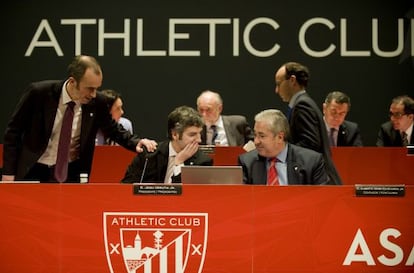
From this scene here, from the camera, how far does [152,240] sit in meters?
3.66

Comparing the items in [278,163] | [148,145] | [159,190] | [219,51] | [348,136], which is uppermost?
[219,51]

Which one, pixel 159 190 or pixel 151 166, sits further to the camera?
pixel 151 166

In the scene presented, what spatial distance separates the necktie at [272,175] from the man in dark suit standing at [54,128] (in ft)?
2.68

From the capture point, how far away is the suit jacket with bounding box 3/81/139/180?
4.90 m

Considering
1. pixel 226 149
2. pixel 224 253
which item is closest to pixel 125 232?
pixel 224 253

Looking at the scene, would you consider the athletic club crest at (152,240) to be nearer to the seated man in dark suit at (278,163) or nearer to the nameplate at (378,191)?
the nameplate at (378,191)

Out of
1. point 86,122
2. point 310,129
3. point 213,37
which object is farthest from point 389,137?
point 86,122

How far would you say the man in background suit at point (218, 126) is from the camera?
7512mm

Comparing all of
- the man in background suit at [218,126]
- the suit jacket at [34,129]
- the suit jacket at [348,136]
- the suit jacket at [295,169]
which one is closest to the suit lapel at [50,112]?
the suit jacket at [34,129]

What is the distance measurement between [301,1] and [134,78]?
228 centimetres

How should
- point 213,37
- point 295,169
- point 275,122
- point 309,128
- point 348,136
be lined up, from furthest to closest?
point 213,37, point 348,136, point 309,128, point 275,122, point 295,169

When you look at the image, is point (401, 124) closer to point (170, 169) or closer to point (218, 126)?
point (218, 126)

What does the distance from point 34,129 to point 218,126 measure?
289cm

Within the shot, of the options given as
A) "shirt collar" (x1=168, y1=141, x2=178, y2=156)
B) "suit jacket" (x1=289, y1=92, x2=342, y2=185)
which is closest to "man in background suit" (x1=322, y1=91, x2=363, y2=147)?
"suit jacket" (x1=289, y1=92, x2=342, y2=185)
